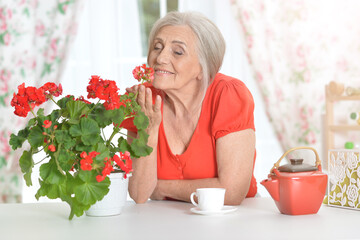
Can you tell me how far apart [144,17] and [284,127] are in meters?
1.25

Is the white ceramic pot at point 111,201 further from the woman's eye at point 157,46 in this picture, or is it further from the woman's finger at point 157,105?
the woman's eye at point 157,46

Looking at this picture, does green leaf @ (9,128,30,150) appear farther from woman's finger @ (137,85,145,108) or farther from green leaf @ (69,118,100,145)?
woman's finger @ (137,85,145,108)

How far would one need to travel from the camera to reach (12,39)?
3.29 m

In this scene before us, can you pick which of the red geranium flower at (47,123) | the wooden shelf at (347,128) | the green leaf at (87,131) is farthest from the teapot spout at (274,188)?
the wooden shelf at (347,128)

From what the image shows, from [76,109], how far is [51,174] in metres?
0.16

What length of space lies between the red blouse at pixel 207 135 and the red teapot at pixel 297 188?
421mm

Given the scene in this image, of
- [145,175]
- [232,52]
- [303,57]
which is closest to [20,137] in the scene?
[145,175]

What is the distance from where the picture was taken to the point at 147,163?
5.42 ft

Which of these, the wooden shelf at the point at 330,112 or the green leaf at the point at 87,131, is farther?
the wooden shelf at the point at 330,112

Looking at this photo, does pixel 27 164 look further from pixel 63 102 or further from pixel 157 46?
pixel 157 46

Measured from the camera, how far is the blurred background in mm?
3287

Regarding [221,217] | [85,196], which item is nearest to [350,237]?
[221,217]

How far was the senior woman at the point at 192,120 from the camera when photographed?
1.59m

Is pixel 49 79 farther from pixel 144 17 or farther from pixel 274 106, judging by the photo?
pixel 274 106
